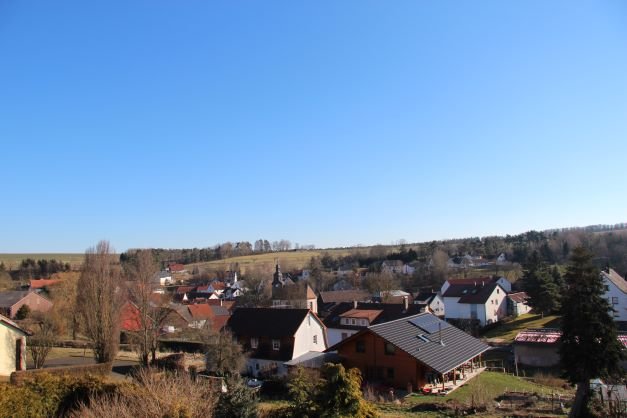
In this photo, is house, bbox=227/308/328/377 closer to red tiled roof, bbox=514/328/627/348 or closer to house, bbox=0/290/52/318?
red tiled roof, bbox=514/328/627/348

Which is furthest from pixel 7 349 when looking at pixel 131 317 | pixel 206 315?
pixel 206 315

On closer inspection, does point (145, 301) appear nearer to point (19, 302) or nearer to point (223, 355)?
point (223, 355)

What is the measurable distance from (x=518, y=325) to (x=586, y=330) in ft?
131

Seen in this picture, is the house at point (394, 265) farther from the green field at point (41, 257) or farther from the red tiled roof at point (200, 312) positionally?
the green field at point (41, 257)

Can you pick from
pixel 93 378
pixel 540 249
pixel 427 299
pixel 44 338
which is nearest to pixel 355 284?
pixel 427 299

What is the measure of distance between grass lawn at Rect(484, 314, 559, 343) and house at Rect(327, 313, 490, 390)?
2344 centimetres

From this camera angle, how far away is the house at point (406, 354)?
28.2 m

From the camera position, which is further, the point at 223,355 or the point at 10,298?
the point at 10,298

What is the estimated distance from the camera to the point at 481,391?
23.8 m

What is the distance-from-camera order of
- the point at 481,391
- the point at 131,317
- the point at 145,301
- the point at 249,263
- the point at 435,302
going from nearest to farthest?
the point at 481,391
the point at 145,301
the point at 131,317
the point at 435,302
the point at 249,263

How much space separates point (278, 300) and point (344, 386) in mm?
66498

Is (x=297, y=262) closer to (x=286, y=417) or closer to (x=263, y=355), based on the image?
(x=263, y=355)

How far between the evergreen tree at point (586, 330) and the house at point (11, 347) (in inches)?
1244

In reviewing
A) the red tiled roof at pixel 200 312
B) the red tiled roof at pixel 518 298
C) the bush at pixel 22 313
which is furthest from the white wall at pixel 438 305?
the bush at pixel 22 313
